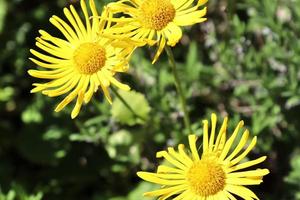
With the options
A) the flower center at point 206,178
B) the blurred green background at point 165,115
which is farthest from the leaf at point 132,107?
the flower center at point 206,178

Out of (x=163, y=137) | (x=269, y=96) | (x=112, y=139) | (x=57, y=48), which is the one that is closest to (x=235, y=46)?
(x=269, y=96)

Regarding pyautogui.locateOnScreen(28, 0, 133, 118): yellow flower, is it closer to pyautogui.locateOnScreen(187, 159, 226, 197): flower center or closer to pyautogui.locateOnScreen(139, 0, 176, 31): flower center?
pyautogui.locateOnScreen(139, 0, 176, 31): flower center

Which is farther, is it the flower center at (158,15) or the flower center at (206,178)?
the flower center at (158,15)

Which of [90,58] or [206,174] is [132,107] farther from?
[206,174]

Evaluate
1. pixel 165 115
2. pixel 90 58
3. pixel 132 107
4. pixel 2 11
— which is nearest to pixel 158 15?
pixel 90 58

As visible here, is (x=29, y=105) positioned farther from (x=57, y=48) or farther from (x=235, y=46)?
(x=235, y=46)

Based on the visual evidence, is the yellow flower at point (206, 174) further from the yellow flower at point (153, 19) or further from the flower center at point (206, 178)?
the yellow flower at point (153, 19)

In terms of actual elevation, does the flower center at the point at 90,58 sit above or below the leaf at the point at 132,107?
above

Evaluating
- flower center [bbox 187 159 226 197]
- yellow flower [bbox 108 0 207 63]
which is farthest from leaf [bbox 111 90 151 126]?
flower center [bbox 187 159 226 197]

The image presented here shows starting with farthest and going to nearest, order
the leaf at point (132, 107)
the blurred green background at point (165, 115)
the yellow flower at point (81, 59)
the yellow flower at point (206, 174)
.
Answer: the blurred green background at point (165, 115), the leaf at point (132, 107), the yellow flower at point (81, 59), the yellow flower at point (206, 174)
